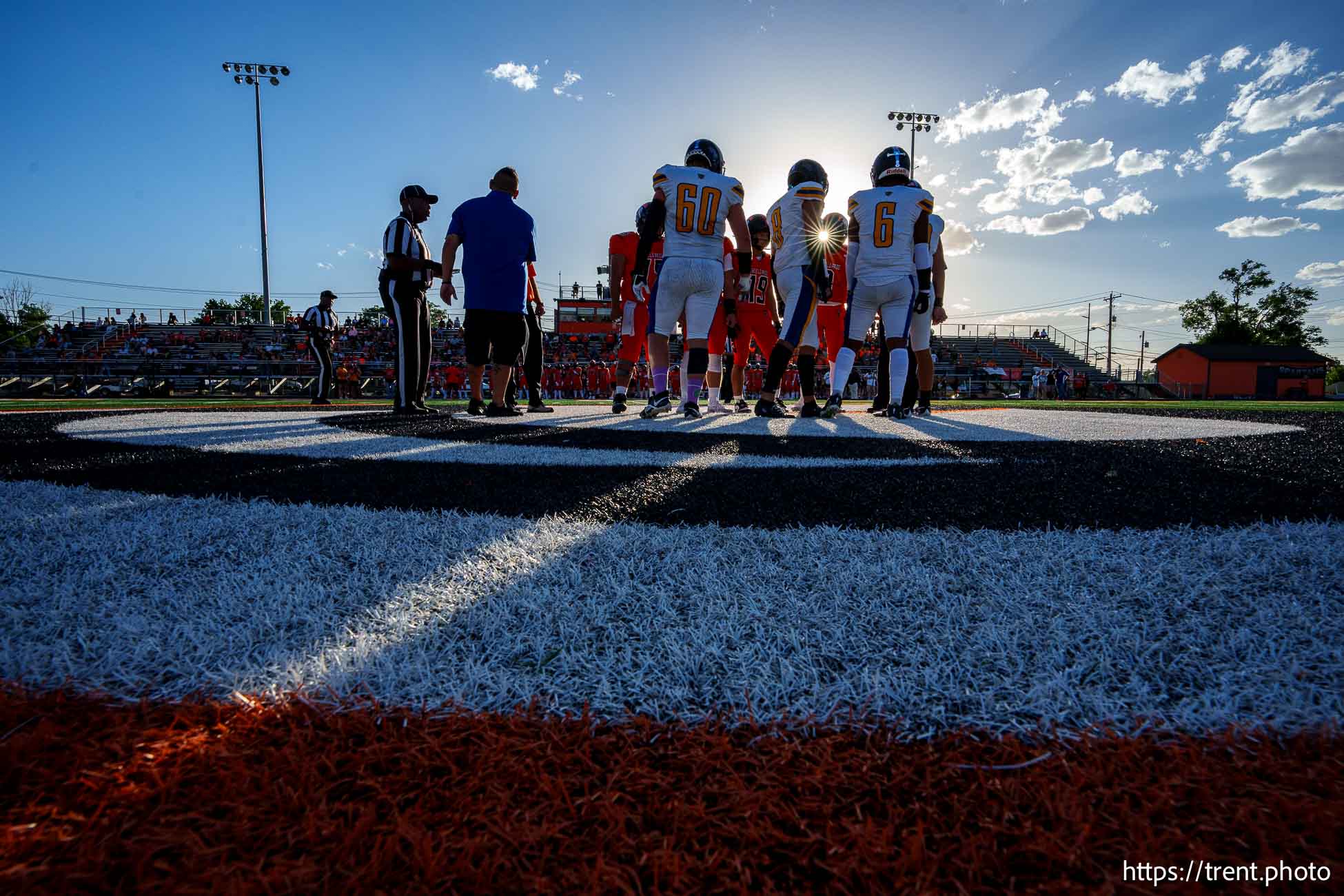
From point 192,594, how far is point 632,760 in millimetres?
951

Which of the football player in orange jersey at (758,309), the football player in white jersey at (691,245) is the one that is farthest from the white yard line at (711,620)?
the football player in orange jersey at (758,309)

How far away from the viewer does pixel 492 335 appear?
567cm

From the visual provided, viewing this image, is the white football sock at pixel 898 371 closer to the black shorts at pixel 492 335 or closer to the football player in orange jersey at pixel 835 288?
the football player in orange jersey at pixel 835 288

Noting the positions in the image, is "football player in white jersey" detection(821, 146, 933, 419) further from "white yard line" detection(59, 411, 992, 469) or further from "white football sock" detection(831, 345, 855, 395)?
"white yard line" detection(59, 411, 992, 469)

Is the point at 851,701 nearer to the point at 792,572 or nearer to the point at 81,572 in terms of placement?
the point at 792,572

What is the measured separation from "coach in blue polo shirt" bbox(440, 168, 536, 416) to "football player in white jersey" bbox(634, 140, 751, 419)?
112 centimetres

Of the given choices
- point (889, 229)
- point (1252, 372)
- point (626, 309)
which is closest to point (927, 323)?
point (889, 229)

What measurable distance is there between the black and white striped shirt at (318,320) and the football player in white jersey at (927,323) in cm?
829

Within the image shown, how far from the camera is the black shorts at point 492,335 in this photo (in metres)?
5.57

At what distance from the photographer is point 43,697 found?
2.58ft

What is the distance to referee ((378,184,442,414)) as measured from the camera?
554cm

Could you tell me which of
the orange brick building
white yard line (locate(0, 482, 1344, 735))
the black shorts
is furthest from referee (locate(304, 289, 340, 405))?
the orange brick building

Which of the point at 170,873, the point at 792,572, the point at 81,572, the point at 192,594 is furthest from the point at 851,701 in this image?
the point at 81,572

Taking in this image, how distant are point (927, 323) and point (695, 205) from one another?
9.15 feet
